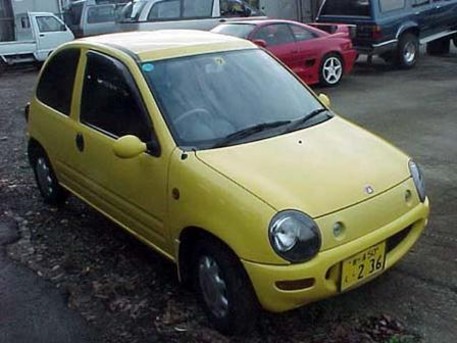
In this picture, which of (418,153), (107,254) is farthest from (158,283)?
(418,153)

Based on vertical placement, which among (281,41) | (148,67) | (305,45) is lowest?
(305,45)

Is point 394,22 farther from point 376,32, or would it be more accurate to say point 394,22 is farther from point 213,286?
point 213,286

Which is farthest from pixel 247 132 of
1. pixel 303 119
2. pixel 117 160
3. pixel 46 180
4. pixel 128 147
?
pixel 46 180

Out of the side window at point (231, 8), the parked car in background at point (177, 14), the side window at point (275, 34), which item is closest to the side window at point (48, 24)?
the parked car in background at point (177, 14)

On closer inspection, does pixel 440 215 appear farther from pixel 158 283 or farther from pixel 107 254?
pixel 107 254

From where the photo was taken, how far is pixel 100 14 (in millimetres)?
17281

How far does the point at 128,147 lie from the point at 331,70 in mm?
8410

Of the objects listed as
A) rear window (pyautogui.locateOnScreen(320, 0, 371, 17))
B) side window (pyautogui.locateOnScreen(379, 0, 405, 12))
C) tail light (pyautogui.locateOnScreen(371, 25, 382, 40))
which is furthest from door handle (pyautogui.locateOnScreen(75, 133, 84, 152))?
side window (pyautogui.locateOnScreen(379, 0, 405, 12))

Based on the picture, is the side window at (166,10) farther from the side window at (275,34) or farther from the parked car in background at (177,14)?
the side window at (275,34)

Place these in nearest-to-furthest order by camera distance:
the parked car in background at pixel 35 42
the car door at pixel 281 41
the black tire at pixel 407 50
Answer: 1. the car door at pixel 281 41
2. the black tire at pixel 407 50
3. the parked car in background at pixel 35 42

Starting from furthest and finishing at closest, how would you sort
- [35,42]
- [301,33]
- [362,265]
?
[35,42] < [301,33] < [362,265]

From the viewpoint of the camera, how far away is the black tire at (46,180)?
533 centimetres

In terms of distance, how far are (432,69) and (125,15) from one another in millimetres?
7336

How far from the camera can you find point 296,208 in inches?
120
